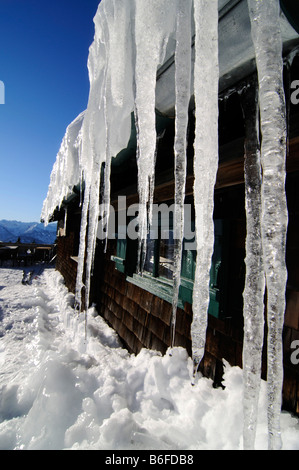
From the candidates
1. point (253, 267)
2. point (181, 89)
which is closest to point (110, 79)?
point (181, 89)

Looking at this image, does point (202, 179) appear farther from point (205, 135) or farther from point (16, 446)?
point (16, 446)

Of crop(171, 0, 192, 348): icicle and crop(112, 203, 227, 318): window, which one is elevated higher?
crop(171, 0, 192, 348): icicle

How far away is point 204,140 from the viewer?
1.03m

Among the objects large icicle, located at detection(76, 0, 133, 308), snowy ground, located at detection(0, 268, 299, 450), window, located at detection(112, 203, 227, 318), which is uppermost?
large icicle, located at detection(76, 0, 133, 308)

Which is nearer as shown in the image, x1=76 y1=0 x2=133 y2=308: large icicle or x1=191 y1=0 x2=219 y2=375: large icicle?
x1=191 y1=0 x2=219 y2=375: large icicle

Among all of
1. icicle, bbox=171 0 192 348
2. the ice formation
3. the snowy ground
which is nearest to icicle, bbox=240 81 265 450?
the ice formation

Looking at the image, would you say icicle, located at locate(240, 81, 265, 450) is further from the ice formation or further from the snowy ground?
the snowy ground

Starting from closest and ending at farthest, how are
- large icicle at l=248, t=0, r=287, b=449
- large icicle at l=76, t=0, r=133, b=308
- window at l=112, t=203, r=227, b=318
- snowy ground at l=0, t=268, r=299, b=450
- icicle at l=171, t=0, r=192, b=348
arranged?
large icicle at l=248, t=0, r=287, b=449 → icicle at l=171, t=0, r=192, b=348 → large icicle at l=76, t=0, r=133, b=308 → snowy ground at l=0, t=268, r=299, b=450 → window at l=112, t=203, r=227, b=318

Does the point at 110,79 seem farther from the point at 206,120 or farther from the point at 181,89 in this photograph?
the point at 206,120

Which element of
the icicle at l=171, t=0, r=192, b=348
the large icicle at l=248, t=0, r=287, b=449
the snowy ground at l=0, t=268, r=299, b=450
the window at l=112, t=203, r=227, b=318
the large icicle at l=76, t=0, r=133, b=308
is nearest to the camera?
the large icicle at l=248, t=0, r=287, b=449

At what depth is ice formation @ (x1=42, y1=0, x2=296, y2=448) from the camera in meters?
0.79

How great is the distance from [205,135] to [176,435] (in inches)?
74.5

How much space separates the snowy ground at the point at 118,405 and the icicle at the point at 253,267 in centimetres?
47

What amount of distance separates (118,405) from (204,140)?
6.91ft
